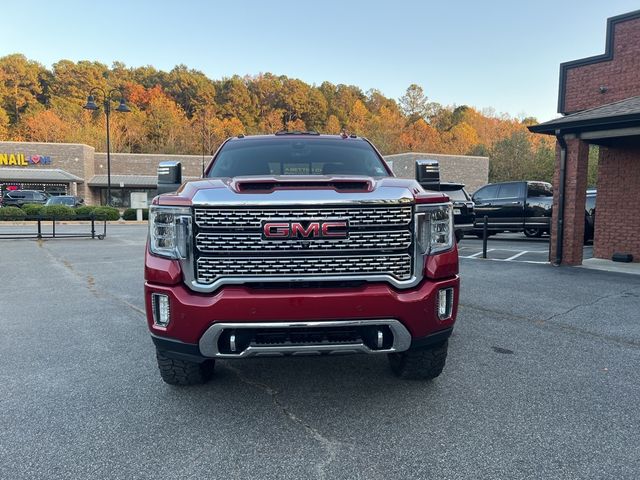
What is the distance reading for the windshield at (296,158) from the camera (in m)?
4.28

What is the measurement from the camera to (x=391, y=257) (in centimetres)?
287

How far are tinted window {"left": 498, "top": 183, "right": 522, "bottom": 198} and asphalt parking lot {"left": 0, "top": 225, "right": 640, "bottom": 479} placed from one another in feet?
38.1

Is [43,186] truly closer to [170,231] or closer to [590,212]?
[590,212]

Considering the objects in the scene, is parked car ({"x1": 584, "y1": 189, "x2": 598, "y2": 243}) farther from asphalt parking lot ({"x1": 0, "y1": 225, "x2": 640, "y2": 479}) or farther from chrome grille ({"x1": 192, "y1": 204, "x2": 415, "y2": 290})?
chrome grille ({"x1": 192, "y1": 204, "x2": 415, "y2": 290})

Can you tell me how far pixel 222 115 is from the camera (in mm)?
78250

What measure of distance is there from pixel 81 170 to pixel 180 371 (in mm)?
44181

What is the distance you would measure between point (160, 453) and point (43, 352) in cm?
247

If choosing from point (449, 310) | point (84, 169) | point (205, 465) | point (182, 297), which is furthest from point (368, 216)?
point (84, 169)

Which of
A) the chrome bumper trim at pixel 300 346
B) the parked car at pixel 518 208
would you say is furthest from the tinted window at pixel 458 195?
the chrome bumper trim at pixel 300 346

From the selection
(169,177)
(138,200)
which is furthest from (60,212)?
(169,177)

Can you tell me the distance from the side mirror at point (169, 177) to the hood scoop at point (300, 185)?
4.53 feet

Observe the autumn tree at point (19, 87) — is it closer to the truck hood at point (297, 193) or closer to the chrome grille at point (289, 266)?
the truck hood at point (297, 193)

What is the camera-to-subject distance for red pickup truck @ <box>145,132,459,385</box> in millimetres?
2736

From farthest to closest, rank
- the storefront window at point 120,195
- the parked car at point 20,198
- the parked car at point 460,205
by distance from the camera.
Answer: the storefront window at point 120,195 < the parked car at point 20,198 < the parked car at point 460,205
